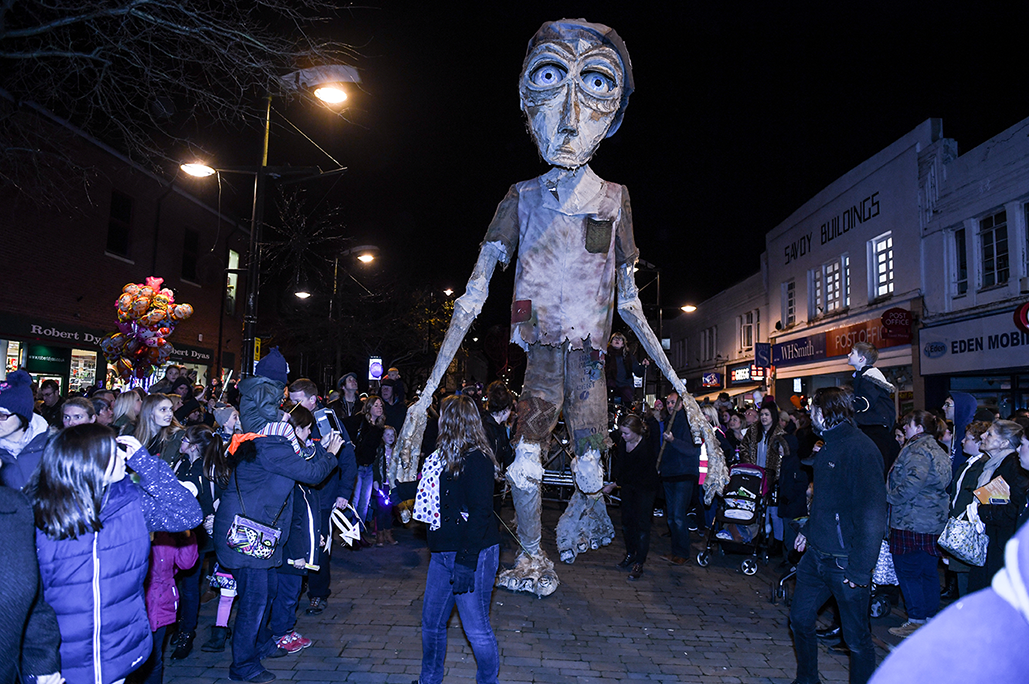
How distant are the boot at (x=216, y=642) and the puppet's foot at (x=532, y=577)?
234cm

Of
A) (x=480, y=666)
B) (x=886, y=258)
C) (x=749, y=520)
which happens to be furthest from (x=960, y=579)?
(x=886, y=258)

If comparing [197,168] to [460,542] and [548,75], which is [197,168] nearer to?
[548,75]

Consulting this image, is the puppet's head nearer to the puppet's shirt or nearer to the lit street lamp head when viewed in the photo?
the puppet's shirt

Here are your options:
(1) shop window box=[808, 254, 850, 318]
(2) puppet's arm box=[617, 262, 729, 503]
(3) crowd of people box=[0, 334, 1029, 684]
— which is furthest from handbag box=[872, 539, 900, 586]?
(1) shop window box=[808, 254, 850, 318]

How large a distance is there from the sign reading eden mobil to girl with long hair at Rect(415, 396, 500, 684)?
2025cm

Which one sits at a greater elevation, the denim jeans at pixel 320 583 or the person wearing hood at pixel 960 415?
the person wearing hood at pixel 960 415

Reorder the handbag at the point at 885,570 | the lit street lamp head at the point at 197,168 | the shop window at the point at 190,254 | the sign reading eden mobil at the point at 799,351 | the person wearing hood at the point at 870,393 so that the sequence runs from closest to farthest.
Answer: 1. the handbag at the point at 885,570
2. the person wearing hood at the point at 870,393
3. the lit street lamp head at the point at 197,168
4. the shop window at the point at 190,254
5. the sign reading eden mobil at the point at 799,351

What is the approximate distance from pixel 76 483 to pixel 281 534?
1.96 meters

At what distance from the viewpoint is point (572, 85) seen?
5.30 m

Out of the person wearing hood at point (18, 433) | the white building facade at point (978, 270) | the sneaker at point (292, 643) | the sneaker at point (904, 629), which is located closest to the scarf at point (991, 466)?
the sneaker at point (904, 629)

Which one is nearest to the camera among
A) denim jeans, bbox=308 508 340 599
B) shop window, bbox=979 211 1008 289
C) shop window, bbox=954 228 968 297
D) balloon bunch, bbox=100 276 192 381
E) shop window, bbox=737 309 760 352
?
denim jeans, bbox=308 508 340 599

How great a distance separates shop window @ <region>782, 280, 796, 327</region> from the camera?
977 inches

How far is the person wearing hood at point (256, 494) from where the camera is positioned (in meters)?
4.25

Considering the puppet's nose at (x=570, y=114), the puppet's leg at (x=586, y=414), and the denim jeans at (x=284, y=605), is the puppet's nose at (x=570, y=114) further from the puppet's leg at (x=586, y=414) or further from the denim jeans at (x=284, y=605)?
the denim jeans at (x=284, y=605)
